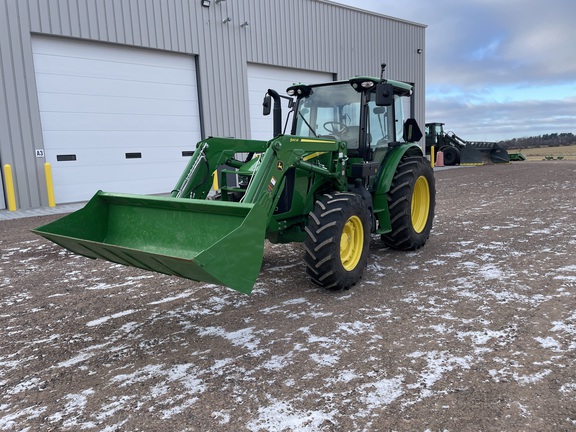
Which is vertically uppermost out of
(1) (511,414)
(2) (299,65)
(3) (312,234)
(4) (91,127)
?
(2) (299,65)

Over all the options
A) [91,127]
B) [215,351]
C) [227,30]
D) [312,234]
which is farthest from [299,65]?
[215,351]

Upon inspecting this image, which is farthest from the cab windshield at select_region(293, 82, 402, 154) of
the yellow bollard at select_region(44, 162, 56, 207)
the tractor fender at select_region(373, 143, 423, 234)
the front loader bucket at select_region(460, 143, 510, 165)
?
the front loader bucket at select_region(460, 143, 510, 165)

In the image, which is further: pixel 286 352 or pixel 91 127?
pixel 91 127

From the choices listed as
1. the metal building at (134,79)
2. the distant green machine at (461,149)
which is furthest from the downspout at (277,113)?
the distant green machine at (461,149)

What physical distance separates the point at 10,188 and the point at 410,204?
9883 mm

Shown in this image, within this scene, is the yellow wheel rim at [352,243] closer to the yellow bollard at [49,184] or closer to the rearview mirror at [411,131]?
the rearview mirror at [411,131]

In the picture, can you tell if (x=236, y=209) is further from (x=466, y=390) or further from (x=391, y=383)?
(x=466, y=390)

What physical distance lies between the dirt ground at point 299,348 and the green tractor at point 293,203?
507 mm

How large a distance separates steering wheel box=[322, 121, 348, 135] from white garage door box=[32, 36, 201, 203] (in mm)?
8948

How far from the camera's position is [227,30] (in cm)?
1522

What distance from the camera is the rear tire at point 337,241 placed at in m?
4.32

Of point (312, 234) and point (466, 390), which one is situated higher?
point (312, 234)

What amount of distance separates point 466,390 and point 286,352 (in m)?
1.22

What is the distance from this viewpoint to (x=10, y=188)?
11.3 meters
